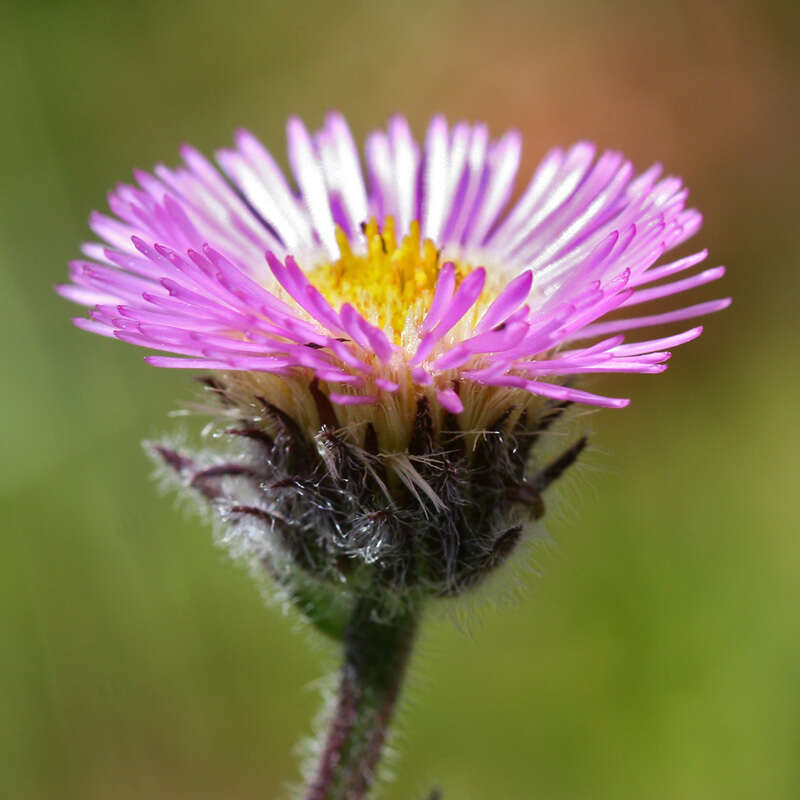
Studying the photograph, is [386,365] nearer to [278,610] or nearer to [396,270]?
[396,270]

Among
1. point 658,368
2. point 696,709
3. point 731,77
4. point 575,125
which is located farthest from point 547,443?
point 731,77

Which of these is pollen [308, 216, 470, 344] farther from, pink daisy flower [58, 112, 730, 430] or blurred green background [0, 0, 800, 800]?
blurred green background [0, 0, 800, 800]

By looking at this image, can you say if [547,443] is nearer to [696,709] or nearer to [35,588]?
[696,709]

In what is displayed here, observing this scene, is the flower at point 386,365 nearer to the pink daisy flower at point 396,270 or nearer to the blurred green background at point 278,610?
the pink daisy flower at point 396,270

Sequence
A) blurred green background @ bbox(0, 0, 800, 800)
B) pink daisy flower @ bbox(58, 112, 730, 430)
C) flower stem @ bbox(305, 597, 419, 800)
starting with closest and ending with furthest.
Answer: pink daisy flower @ bbox(58, 112, 730, 430) < flower stem @ bbox(305, 597, 419, 800) < blurred green background @ bbox(0, 0, 800, 800)

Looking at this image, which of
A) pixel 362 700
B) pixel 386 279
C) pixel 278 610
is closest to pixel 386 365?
pixel 386 279

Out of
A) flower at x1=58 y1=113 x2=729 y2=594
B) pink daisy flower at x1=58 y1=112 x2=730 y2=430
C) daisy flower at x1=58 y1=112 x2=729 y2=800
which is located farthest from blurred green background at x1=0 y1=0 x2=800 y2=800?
pink daisy flower at x1=58 y1=112 x2=730 y2=430

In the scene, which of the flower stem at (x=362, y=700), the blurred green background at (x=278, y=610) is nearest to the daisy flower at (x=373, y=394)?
the flower stem at (x=362, y=700)
